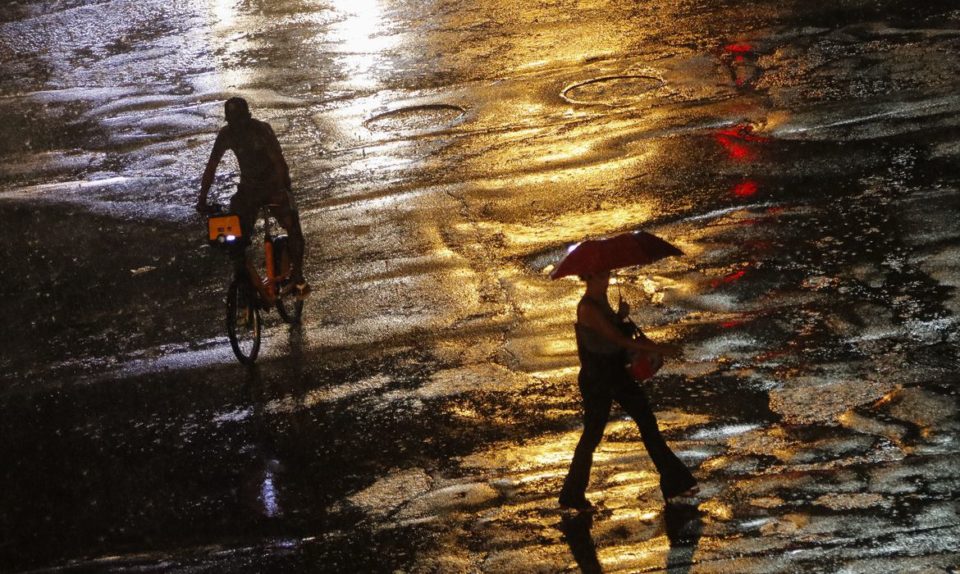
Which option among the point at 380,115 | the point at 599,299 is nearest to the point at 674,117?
the point at 380,115

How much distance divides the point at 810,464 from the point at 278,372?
15.2ft

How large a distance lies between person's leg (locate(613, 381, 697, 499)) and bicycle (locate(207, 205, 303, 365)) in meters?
4.15

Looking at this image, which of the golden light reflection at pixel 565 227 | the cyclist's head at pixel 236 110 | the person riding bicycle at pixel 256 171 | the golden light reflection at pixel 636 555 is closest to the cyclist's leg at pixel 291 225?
the person riding bicycle at pixel 256 171

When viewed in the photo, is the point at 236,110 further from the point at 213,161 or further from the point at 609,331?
the point at 609,331

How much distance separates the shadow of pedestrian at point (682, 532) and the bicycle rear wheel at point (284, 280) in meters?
4.87

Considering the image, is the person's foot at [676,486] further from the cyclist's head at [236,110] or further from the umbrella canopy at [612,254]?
the cyclist's head at [236,110]

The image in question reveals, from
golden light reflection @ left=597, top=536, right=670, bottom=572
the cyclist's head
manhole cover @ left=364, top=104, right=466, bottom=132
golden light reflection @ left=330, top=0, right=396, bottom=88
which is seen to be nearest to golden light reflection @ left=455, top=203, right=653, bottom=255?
the cyclist's head

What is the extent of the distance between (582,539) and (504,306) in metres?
A: 3.85

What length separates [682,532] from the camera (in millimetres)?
7223

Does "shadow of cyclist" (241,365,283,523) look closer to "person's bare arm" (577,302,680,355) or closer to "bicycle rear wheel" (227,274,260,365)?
"bicycle rear wheel" (227,274,260,365)

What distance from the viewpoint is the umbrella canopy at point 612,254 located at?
23.0ft

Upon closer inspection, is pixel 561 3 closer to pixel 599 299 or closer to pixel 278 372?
pixel 278 372

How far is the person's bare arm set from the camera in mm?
7094

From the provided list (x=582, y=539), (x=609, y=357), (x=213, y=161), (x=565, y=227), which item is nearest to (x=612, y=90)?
(x=565, y=227)
